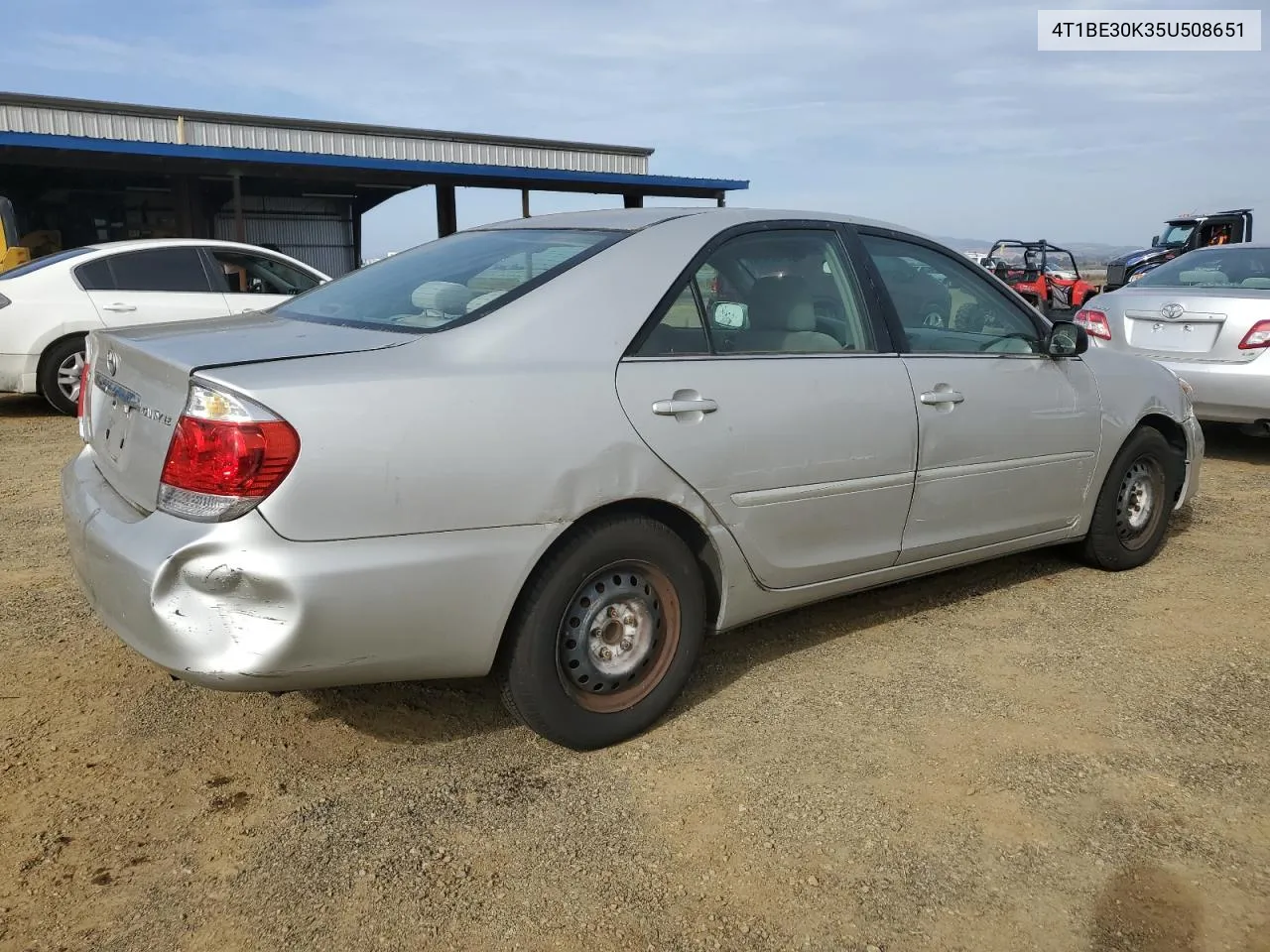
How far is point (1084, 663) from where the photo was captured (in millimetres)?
3689

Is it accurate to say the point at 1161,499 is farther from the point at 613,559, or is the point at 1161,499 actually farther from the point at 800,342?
the point at 613,559

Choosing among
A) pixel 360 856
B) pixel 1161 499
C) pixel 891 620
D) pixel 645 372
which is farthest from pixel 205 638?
pixel 1161 499

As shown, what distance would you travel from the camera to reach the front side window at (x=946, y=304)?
3777 millimetres

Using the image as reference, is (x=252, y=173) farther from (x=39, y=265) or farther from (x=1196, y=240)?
(x=1196, y=240)

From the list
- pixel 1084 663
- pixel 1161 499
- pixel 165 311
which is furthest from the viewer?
pixel 165 311

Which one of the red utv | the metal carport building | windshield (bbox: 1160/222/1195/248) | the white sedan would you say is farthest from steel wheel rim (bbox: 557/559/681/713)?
windshield (bbox: 1160/222/1195/248)

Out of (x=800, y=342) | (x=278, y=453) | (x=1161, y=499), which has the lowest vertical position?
(x=1161, y=499)

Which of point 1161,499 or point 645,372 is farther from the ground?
point 645,372

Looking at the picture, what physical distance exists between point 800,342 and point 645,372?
704 mm

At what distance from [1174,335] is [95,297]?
7821 mm

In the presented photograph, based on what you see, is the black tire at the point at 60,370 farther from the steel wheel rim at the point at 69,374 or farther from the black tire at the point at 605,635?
the black tire at the point at 605,635

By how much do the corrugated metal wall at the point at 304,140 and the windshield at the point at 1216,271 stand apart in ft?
50.5

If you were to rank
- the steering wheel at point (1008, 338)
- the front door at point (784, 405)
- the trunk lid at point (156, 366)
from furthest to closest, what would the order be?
the steering wheel at point (1008, 338) → the front door at point (784, 405) → the trunk lid at point (156, 366)

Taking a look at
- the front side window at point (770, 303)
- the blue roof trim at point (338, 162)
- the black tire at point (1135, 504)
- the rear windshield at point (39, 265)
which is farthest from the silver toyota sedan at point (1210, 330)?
the blue roof trim at point (338, 162)
